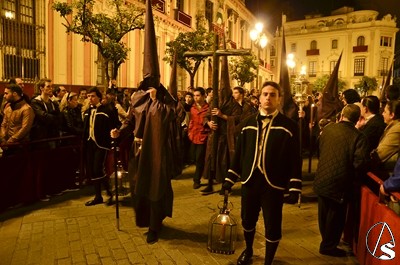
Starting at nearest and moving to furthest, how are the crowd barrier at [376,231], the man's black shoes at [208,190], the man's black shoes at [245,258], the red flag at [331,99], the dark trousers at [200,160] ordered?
A: the crowd barrier at [376,231] → the man's black shoes at [245,258] → the man's black shoes at [208,190] → the dark trousers at [200,160] → the red flag at [331,99]

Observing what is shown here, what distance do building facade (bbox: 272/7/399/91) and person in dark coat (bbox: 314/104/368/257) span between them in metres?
57.0

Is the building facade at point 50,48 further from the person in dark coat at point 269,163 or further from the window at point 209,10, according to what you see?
the person in dark coat at point 269,163

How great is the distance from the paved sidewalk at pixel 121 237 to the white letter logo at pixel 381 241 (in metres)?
0.71

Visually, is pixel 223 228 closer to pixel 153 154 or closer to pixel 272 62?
pixel 153 154

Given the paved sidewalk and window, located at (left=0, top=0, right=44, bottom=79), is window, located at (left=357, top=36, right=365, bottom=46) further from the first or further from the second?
A: the paved sidewalk

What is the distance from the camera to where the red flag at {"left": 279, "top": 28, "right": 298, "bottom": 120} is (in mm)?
6754

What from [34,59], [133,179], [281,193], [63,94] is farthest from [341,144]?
[34,59]

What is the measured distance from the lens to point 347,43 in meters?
63.6

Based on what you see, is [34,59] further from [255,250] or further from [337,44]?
[337,44]

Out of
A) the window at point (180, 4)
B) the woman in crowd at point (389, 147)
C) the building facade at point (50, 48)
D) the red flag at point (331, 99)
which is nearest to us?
the woman in crowd at point (389, 147)

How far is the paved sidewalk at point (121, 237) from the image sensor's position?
15.1 ft

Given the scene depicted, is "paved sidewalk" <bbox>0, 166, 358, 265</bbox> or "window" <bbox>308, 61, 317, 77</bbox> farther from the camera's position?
"window" <bbox>308, 61, 317, 77</bbox>

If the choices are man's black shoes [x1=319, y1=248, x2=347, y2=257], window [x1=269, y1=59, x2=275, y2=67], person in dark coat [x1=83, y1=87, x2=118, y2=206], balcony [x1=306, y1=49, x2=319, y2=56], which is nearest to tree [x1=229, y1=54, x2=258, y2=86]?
person in dark coat [x1=83, y1=87, x2=118, y2=206]

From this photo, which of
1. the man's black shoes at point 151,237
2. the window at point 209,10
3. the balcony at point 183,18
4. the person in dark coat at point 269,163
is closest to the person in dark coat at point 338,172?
the person in dark coat at point 269,163
